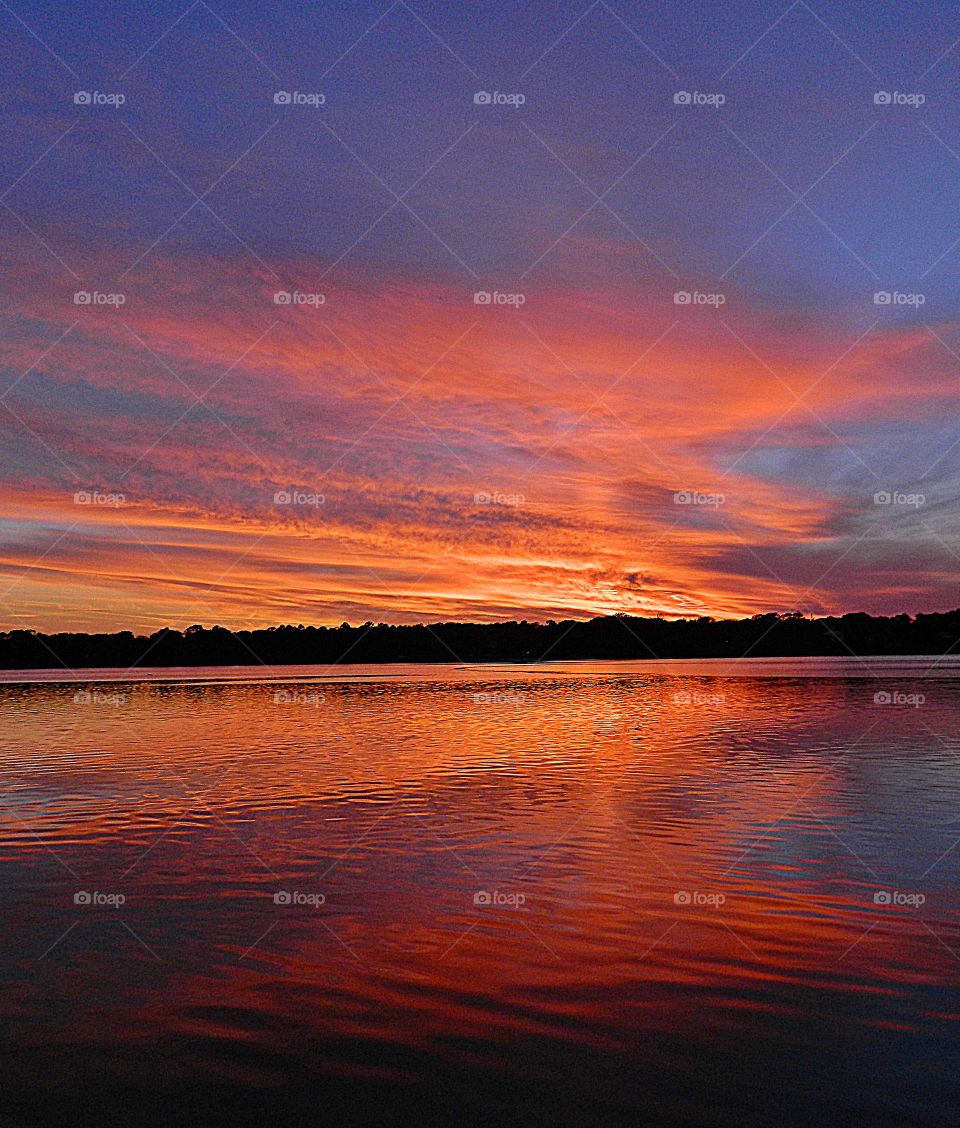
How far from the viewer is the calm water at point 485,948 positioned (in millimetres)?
9062

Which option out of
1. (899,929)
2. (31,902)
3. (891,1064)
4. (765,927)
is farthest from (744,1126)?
(31,902)

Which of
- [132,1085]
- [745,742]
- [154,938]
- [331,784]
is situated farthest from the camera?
[745,742]

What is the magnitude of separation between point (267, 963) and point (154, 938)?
223cm

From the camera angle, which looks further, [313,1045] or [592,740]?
[592,740]

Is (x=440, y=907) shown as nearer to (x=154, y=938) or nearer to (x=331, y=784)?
(x=154, y=938)

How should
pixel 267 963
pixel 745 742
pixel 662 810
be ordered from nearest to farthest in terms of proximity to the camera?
pixel 267 963 < pixel 662 810 < pixel 745 742

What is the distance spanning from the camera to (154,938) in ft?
45.1

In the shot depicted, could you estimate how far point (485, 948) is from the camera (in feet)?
42.8

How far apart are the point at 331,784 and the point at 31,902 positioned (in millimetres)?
13718

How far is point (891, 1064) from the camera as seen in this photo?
30.8 feet

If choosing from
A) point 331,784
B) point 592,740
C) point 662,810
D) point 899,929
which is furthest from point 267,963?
point 592,740

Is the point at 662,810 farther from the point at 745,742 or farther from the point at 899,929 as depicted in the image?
the point at 745,742

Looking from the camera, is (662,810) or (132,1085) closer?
(132,1085)

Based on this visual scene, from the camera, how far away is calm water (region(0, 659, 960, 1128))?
29.7 feet
